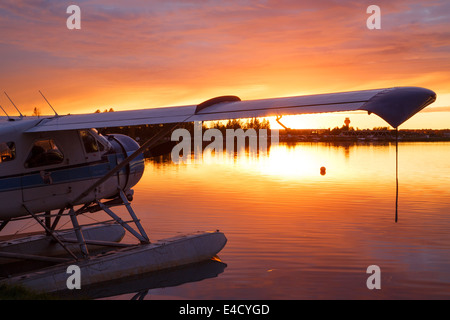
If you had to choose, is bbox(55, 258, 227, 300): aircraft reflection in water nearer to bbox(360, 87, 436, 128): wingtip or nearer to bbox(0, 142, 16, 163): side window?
bbox(0, 142, 16, 163): side window

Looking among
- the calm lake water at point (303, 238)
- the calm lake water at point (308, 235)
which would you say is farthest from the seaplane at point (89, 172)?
the calm lake water at point (308, 235)

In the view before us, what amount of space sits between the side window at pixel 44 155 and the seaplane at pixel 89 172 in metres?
0.02

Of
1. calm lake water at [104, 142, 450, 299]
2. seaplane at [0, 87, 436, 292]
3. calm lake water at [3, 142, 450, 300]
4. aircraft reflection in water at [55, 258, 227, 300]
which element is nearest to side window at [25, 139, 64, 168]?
seaplane at [0, 87, 436, 292]

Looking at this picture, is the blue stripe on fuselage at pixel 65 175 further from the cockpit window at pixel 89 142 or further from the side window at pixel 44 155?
the cockpit window at pixel 89 142

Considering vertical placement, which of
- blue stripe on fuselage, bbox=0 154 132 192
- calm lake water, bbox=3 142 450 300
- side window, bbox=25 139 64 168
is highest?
side window, bbox=25 139 64 168

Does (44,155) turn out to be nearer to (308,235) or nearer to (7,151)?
(7,151)

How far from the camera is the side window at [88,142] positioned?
35.1 ft

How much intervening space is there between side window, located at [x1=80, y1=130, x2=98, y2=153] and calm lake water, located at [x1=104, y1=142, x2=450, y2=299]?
2.89 meters

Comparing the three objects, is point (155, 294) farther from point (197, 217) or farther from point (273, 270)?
point (197, 217)

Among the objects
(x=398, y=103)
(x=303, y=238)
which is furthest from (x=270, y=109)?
(x=303, y=238)

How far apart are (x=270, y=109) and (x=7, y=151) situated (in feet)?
14.7

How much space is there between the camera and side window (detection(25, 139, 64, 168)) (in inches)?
384

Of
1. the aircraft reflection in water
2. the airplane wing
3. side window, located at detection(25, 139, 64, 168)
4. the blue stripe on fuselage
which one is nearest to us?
the airplane wing

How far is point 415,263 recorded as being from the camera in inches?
479
